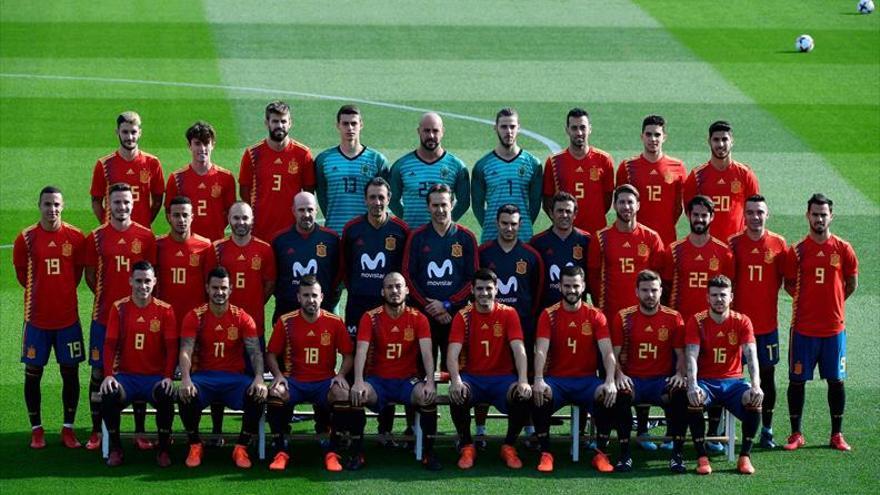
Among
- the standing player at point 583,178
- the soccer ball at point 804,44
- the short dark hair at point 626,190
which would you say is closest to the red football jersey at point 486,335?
Result: the short dark hair at point 626,190

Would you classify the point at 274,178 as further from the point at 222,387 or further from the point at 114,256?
the point at 222,387

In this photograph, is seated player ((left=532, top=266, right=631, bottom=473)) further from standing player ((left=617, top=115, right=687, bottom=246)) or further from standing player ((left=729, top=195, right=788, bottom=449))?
standing player ((left=617, top=115, right=687, bottom=246))

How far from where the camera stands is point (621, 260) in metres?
13.5

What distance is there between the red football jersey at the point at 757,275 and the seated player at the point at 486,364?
1840 millimetres

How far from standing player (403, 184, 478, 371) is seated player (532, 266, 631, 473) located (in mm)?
771

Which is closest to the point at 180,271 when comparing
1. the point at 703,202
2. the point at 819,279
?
the point at 703,202

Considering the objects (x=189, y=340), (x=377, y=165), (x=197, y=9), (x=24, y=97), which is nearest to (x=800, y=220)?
(x=377, y=165)

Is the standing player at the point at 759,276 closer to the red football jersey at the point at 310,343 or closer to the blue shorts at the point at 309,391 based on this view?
the red football jersey at the point at 310,343

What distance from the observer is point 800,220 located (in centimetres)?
2091

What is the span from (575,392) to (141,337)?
10.8 feet

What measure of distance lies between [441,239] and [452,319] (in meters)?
0.63

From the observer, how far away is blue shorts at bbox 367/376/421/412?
513 inches

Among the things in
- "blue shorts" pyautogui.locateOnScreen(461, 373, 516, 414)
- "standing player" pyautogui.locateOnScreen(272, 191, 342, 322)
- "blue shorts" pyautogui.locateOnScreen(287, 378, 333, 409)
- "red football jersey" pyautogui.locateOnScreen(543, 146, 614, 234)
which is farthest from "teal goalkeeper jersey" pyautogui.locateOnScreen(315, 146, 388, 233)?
"blue shorts" pyautogui.locateOnScreen(461, 373, 516, 414)

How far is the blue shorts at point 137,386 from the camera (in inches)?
508
